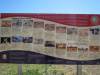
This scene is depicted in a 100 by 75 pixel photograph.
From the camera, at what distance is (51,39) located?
9320 millimetres

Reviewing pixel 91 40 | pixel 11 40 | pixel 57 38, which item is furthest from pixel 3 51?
pixel 91 40

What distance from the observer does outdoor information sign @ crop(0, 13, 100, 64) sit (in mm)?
9289

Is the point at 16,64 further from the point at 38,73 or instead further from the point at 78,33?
the point at 78,33

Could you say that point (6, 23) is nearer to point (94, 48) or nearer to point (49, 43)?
Result: point (49, 43)

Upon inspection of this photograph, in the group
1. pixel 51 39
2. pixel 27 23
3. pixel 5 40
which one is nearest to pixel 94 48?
pixel 51 39

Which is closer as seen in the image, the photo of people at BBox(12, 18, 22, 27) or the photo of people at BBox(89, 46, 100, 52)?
the photo of people at BBox(89, 46, 100, 52)

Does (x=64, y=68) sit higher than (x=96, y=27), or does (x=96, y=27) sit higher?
(x=96, y=27)

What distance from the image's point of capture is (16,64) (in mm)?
9320

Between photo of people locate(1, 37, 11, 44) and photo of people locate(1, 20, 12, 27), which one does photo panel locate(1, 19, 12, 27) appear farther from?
photo of people locate(1, 37, 11, 44)

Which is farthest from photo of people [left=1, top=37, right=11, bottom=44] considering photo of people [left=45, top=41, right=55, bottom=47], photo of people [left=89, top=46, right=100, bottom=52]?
photo of people [left=89, top=46, right=100, bottom=52]

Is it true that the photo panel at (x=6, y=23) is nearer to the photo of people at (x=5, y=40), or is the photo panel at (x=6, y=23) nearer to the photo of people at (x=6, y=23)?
the photo of people at (x=6, y=23)

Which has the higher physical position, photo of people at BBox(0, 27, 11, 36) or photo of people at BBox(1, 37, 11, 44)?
photo of people at BBox(0, 27, 11, 36)

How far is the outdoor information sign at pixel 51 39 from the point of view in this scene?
9.29m

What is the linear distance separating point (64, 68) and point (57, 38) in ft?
1.86
